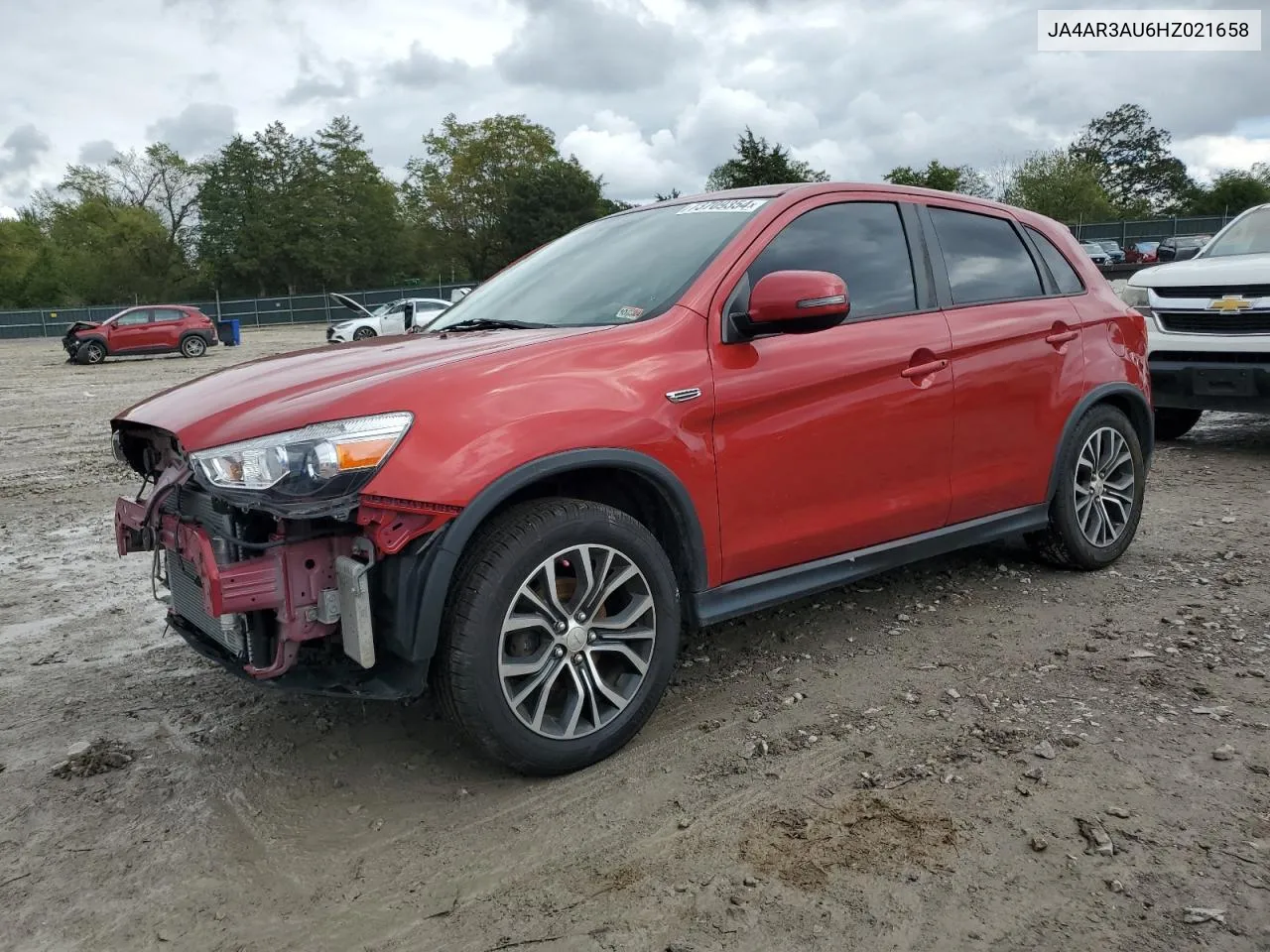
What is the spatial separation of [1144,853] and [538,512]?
1835 mm

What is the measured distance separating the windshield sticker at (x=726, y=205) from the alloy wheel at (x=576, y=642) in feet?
4.91

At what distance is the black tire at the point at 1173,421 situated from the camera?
8594 millimetres

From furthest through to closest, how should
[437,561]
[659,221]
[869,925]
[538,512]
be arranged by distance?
1. [659,221]
2. [538,512]
3. [437,561]
4. [869,925]

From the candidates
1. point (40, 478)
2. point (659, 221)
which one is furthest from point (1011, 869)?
point (40, 478)

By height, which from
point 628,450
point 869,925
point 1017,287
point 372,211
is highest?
point 372,211

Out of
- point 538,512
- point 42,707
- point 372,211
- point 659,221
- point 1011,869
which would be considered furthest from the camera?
point 372,211

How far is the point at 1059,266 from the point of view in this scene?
4840 mm

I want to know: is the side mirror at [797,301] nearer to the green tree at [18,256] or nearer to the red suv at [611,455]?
the red suv at [611,455]

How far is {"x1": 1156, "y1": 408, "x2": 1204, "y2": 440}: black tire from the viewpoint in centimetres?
859

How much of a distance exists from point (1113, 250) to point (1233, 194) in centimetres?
2755

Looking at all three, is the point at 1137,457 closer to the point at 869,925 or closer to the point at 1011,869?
the point at 1011,869

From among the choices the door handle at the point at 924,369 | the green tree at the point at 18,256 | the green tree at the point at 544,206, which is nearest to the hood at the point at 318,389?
the door handle at the point at 924,369

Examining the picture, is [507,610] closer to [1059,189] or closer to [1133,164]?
[1059,189]

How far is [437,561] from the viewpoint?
2.75m
